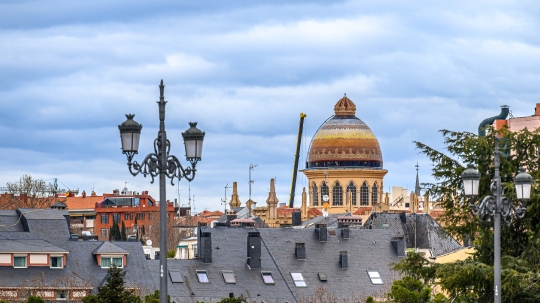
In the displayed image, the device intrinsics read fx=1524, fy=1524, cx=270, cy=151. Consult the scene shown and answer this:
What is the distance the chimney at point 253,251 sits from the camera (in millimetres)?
82625

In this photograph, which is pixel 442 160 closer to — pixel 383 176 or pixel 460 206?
pixel 460 206

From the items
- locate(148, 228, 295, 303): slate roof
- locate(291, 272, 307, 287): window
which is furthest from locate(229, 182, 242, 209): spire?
locate(291, 272, 307, 287): window

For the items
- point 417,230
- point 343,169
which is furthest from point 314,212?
point 417,230

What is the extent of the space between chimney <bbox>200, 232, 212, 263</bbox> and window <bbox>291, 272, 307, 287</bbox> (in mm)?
5021

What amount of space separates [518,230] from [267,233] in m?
46.4

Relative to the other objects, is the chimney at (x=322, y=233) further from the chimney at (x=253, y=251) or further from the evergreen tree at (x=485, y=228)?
the evergreen tree at (x=485, y=228)

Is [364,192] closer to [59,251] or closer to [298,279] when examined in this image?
[298,279]

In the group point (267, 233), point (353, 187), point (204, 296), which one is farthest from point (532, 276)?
point (353, 187)

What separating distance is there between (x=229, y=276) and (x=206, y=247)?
7.76 feet

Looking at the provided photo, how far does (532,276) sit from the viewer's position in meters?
39.7

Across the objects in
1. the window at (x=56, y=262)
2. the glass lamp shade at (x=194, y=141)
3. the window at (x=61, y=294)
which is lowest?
the window at (x=61, y=294)

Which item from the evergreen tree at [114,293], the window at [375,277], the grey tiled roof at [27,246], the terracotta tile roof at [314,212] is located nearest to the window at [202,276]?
the grey tiled roof at [27,246]

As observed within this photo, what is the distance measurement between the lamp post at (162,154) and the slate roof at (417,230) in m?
66.2

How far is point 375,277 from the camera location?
278 feet
